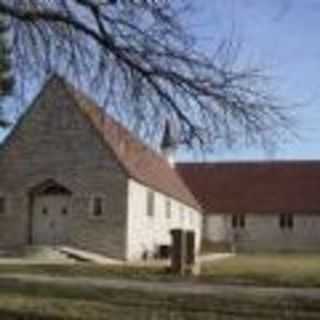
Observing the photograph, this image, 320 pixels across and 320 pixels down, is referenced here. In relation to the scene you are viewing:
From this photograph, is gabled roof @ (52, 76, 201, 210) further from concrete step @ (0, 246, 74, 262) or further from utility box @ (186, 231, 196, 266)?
concrete step @ (0, 246, 74, 262)

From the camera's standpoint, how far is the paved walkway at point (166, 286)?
23984mm

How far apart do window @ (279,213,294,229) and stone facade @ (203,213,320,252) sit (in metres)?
0.17

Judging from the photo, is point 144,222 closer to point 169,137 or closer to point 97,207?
point 97,207

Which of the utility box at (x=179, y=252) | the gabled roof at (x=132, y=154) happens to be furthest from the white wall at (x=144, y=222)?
the utility box at (x=179, y=252)

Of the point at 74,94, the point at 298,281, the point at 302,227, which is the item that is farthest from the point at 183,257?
the point at 302,227

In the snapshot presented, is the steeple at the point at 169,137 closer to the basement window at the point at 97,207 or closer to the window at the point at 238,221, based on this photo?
the basement window at the point at 97,207

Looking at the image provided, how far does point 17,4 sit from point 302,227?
197ft

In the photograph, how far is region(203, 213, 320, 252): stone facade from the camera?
2995 inches

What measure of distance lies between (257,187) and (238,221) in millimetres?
4051

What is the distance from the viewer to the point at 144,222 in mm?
53219

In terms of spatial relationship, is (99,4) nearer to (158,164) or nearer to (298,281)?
(298,281)

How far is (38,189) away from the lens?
50812 mm

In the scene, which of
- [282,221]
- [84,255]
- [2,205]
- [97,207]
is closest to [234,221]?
[282,221]

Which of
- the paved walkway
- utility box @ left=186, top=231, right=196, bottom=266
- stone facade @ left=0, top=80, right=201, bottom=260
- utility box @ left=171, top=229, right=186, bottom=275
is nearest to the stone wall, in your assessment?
stone facade @ left=0, top=80, right=201, bottom=260
